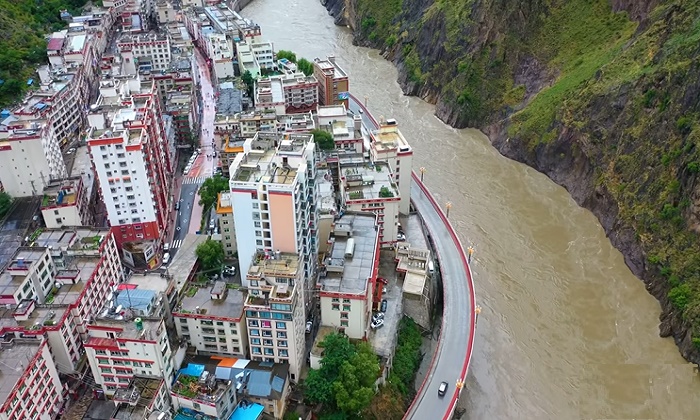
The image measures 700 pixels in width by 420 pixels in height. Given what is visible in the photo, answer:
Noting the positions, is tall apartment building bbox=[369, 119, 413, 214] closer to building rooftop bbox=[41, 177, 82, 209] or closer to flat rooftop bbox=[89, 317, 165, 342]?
building rooftop bbox=[41, 177, 82, 209]

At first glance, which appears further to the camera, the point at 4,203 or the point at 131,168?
the point at 4,203

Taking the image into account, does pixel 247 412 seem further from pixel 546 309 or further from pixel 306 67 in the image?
pixel 306 67

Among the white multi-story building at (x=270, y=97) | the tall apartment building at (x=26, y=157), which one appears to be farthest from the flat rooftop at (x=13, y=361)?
the white multi-story building at (x=270, y=97)

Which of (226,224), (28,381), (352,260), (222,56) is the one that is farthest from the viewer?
(222,56)

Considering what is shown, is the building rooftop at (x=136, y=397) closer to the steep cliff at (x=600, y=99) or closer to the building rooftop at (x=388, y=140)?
the building rooftop at (x=388, y=140)

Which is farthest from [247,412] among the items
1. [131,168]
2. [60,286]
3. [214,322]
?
[131,168]

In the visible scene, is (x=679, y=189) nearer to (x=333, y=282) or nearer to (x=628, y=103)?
(x=628, y=103)

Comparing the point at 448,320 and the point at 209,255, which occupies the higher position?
the point at 209,255
